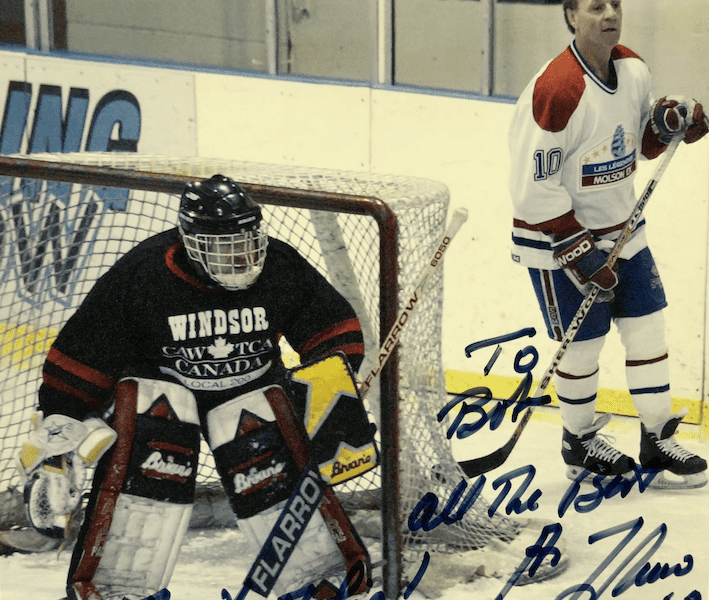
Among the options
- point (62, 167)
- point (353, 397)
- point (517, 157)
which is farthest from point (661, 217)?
point (62, 167)

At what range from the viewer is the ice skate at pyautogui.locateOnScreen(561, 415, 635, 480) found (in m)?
3.02

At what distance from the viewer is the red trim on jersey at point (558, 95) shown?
2697 millimetres

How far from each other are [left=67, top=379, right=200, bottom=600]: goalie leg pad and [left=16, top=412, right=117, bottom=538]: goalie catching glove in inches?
1.5

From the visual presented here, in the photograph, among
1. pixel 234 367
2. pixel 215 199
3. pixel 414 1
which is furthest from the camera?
pixel 414 1

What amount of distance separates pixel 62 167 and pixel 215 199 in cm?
41

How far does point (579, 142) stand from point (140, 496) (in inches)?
50.6

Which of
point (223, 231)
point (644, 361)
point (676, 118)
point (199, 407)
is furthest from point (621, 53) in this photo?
point (199, 407)

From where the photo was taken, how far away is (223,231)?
204 cm

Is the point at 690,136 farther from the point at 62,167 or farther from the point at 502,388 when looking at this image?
the point at 62,167

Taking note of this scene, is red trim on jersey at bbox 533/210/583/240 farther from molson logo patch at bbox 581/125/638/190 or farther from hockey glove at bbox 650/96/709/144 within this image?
hockey glove at bbox 650/96/709/144

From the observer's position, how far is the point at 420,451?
266cm

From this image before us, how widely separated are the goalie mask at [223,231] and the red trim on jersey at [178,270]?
35 millimetres
